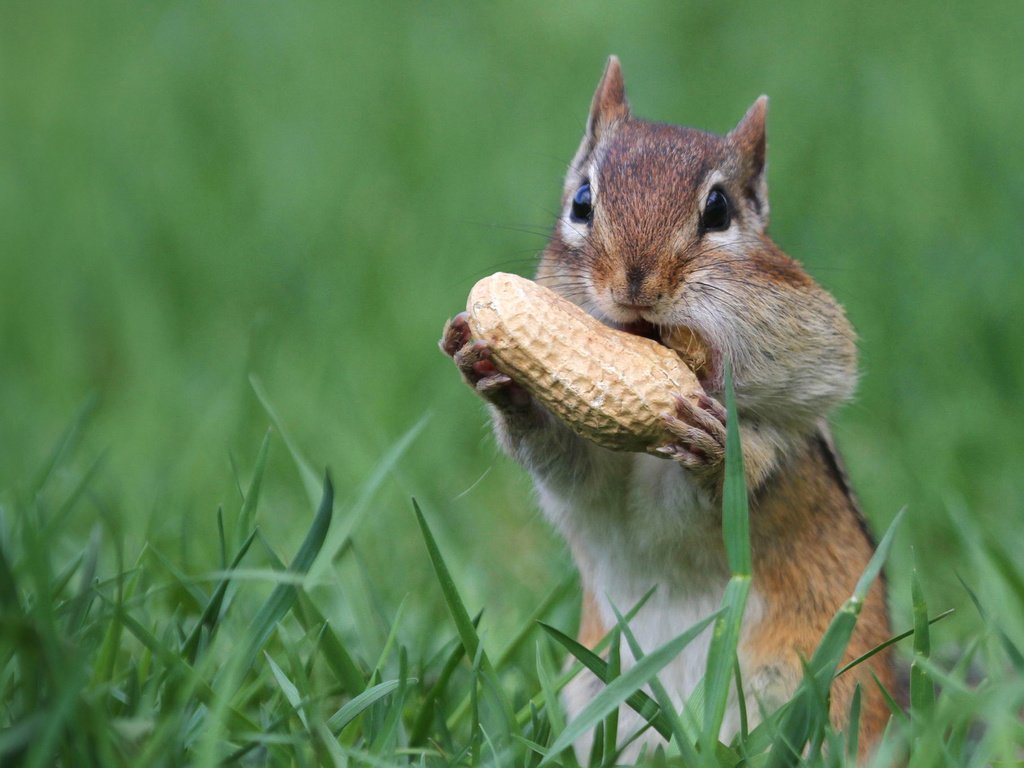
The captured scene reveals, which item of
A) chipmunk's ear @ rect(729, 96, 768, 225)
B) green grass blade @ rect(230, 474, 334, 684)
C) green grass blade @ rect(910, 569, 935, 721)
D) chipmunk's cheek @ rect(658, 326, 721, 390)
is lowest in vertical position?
green grass blade @ rect(910, 569, 935, 721)

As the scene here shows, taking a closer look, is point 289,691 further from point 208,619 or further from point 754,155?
point 754,155

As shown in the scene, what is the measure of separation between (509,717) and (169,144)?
16.7 ft

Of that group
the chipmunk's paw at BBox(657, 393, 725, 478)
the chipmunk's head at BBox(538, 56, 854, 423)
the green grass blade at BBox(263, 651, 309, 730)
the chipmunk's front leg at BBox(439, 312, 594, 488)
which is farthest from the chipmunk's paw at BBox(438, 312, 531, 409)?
the green grass blade at BBox(263, 651, 309, 730)

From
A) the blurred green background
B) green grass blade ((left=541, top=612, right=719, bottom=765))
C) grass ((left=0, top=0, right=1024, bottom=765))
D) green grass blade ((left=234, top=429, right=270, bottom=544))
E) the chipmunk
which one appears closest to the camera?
green grass blade ((left=541, top=612, right=719, bottom=765))

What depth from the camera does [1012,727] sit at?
246 centimetres

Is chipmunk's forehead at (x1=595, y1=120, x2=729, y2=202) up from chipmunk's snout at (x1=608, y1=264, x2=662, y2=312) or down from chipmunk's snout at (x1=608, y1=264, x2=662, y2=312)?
up

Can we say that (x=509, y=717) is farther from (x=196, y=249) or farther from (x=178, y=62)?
(x=178, y=62)

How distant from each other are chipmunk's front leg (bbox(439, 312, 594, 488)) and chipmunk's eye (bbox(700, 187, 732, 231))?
21.4 inches

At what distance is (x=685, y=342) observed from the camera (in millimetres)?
3025

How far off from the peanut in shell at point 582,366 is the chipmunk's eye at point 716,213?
0.39m

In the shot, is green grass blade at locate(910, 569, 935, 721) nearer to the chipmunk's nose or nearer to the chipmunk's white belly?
the chipmunk's white belly

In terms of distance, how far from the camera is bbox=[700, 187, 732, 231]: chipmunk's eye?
10.2 ft

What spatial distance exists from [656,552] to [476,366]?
0.61m

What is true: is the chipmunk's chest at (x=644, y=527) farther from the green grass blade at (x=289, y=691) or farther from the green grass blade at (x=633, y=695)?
the green grass blade at (x=289, y=691)
